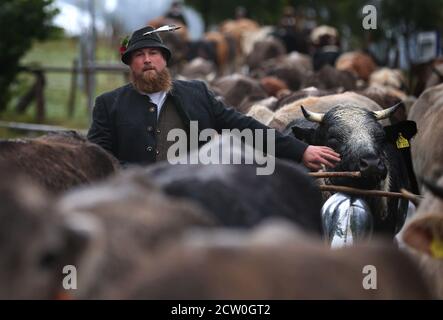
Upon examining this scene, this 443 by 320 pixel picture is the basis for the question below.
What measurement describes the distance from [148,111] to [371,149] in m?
1.67

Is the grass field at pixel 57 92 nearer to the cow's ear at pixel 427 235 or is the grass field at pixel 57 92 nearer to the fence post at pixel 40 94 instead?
the fence post at pixel 40 94

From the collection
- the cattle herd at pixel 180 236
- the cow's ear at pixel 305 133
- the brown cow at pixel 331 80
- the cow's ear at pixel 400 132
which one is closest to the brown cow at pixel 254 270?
the cattle herd at pixel 180 236

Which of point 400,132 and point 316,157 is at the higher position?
point 400,132

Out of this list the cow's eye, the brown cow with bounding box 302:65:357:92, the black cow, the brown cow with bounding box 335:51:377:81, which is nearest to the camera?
the black cow

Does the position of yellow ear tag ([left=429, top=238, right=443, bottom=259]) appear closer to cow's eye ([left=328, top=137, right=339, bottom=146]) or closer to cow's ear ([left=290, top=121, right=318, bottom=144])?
cow's eye ([left=328, top=137, right=339, bottom=146])

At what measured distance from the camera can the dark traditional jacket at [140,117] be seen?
7.11 m

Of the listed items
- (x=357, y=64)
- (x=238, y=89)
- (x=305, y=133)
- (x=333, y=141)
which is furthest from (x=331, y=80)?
→ (x=333, y=141)

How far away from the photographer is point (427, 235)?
14.5 ft

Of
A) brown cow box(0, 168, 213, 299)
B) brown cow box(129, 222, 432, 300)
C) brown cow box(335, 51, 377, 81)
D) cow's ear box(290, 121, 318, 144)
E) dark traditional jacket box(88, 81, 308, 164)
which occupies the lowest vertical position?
brown cow box(129, 222, 432, 300)

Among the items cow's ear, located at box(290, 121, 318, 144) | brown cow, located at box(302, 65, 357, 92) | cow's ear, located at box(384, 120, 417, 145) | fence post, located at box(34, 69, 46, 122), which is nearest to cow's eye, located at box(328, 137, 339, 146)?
cow's ear, located at box(290, 121, 318, 144)

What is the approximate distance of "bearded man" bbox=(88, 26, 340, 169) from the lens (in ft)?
23.4

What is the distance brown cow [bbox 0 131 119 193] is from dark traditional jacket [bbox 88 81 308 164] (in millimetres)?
891

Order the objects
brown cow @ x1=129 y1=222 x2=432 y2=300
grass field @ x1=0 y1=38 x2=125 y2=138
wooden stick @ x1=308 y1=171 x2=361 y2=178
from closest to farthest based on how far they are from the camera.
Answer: brown cow @ x1=129 y1=222 x2=432 y2=300 → wooden stick @ x1=308 y1=171 x2=361 y2=178 → grass field @ x1=0 y1=38 x2=125 y2=138

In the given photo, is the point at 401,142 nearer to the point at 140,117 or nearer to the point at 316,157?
the point at 316,157
